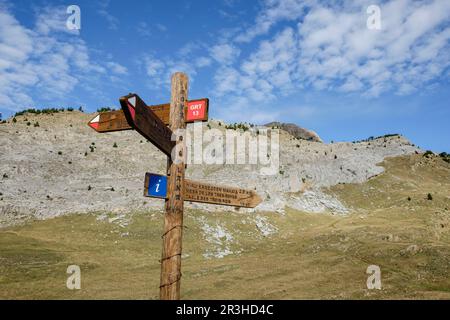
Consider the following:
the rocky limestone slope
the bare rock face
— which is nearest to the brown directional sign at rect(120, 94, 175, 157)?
the rocky limestone slope

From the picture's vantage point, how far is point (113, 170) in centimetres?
3491

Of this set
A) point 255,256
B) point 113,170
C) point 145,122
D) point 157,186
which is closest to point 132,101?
point 145,122

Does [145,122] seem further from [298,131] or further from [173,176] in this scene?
[298,131]

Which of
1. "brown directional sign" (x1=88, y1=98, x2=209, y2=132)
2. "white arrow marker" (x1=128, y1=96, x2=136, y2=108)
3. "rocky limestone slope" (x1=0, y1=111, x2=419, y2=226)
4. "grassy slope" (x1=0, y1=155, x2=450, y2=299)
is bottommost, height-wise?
"grassy slope" (x1=0, y1=155, x2=450, y2=299)

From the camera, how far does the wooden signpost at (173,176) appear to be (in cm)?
578

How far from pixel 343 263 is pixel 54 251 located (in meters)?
15.8

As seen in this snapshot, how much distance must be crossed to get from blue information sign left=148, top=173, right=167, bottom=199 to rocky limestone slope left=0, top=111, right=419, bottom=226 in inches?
852

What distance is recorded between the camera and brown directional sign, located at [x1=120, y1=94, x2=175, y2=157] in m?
4.62

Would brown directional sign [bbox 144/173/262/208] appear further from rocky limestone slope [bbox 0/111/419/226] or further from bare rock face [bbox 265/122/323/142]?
bare rock face [bbox 265/122/323/142]

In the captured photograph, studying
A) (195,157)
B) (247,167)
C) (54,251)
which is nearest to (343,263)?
(54,251)

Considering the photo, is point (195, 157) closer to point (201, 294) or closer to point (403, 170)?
point (403, 170)

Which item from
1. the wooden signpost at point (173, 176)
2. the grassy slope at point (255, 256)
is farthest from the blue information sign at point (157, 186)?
the grassy slope at point (255, 256)

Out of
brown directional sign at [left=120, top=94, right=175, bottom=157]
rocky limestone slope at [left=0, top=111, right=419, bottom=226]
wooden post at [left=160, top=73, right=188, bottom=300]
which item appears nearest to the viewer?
brown directional sign at [left=120, top=94, right=175, bottom=157]

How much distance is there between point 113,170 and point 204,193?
30214mm
